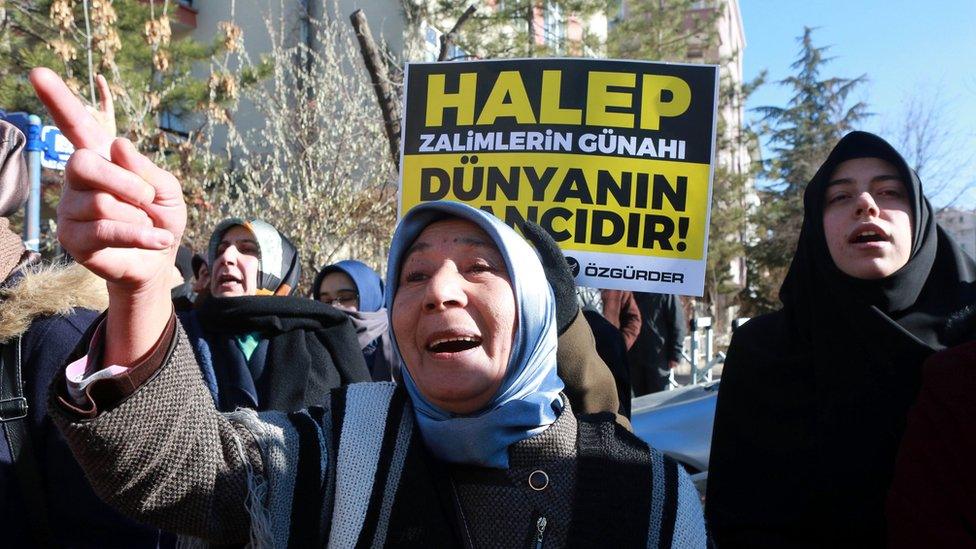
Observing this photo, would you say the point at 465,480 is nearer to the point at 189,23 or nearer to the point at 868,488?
the point at 868,488

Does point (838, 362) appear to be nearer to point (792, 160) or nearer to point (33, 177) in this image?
point (33, 177)

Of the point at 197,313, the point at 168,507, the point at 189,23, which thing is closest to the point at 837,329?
the point at 168,507

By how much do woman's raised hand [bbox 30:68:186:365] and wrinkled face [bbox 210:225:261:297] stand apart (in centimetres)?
231

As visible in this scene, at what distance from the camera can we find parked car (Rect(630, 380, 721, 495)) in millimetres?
3703

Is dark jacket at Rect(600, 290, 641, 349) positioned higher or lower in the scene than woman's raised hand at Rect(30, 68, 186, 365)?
lower

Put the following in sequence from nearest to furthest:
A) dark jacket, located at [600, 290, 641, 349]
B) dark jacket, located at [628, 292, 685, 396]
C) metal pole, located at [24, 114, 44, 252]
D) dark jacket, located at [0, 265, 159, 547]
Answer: dark jacket, located at [0, 265, 159, 547] → metal pole, located at [24, 114, 44, 252] → dark jacket, located at [600, 290, 641, 349] → dark jacket, located at [628, 292, 685, 396]

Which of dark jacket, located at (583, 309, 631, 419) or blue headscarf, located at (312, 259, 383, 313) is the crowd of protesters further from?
blue headscarf, located at (312, 259, 383, 313)

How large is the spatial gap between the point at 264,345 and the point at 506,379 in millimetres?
1742

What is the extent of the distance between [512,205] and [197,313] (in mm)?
1332

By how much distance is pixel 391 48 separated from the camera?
14.9m

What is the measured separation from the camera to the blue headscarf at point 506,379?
5.76 feet

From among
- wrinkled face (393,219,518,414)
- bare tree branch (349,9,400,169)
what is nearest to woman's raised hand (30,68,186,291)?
wrinkled face (393,219,518,414)

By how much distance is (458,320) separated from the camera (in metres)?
1.84

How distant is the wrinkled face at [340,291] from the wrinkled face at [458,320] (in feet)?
9.41
